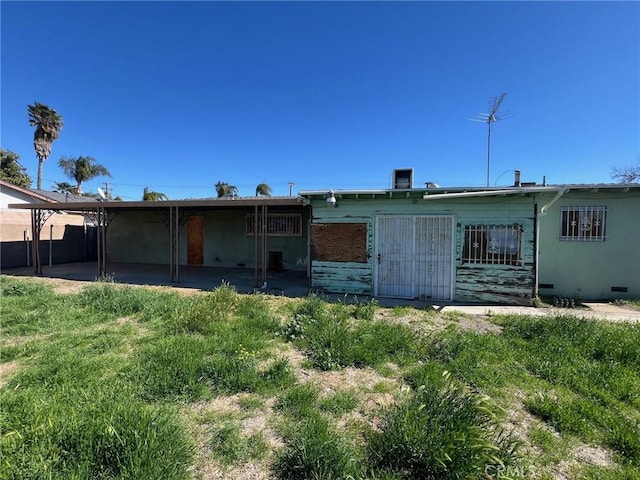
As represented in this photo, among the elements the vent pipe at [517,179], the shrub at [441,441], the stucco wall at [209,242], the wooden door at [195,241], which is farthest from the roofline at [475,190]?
the wooden door at [195,241]

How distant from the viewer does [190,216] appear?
11461mm

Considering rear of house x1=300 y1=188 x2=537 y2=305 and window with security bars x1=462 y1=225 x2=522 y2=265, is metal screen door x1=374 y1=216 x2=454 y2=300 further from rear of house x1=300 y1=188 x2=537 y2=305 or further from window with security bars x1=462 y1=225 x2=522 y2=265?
window with security bars x1=462 y1=225 x2=522 y2=265

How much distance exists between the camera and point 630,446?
2223 mm

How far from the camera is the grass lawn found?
1924 mm

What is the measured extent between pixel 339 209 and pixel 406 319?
3.28m

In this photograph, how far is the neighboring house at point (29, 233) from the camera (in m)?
11.9

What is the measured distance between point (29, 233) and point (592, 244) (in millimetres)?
19711

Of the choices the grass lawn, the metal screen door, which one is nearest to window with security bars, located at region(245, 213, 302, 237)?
the metal screen door

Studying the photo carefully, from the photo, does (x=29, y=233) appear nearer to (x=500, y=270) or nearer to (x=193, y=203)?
(x=193, y=203)

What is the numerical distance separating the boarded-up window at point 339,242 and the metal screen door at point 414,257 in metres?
0.40

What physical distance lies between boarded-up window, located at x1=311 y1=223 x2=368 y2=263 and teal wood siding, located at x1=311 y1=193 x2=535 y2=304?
11 cm

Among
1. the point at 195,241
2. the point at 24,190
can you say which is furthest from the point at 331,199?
the point at 24,190

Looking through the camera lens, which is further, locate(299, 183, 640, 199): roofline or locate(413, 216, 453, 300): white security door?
locate(413, 216, 453, 300): white security door

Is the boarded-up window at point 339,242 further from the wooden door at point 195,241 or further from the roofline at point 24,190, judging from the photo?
the roofline at point 24,190
